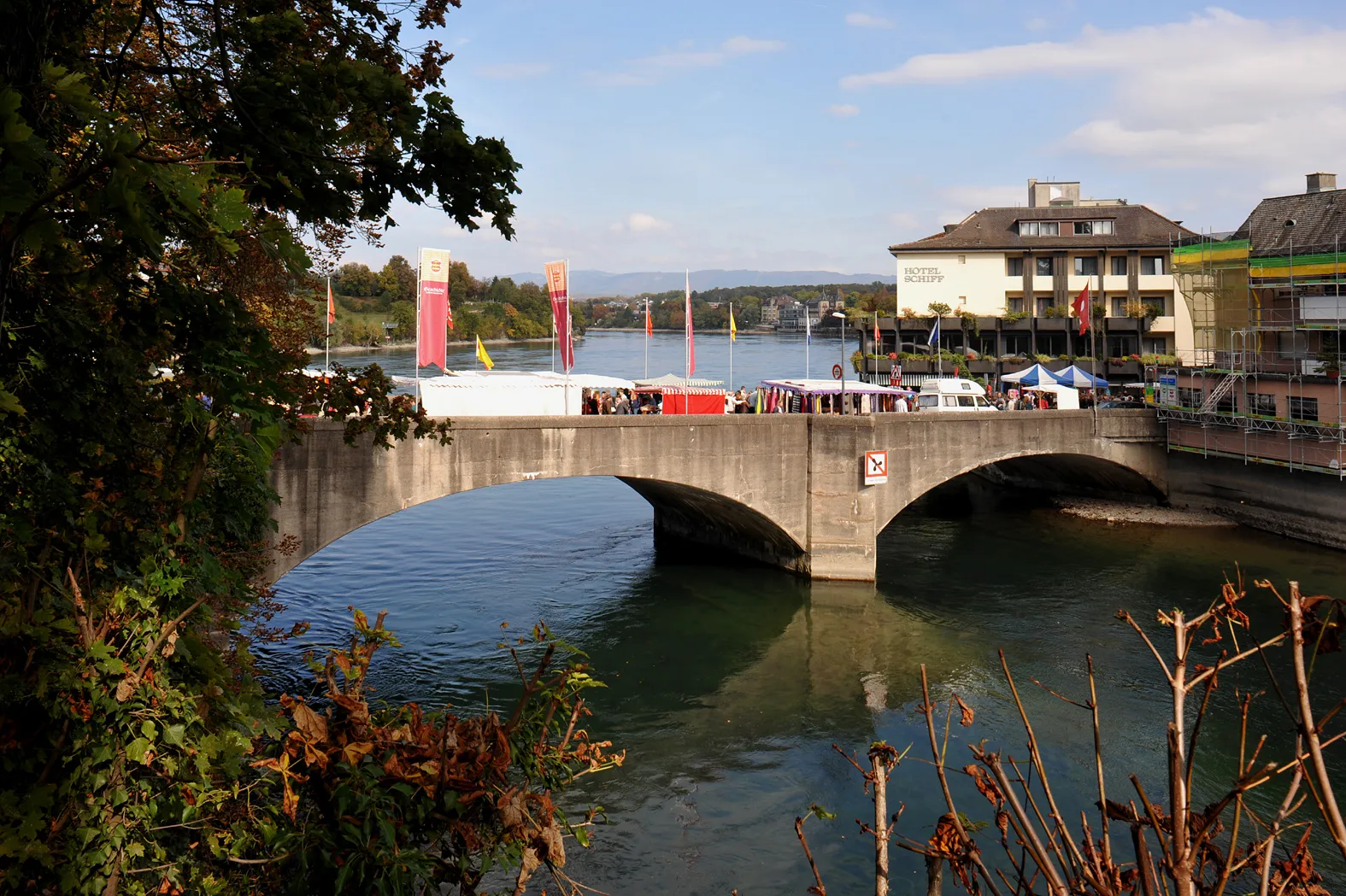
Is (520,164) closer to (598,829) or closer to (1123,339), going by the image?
(598,829)

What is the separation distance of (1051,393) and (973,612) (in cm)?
2103

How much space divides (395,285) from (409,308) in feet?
20.9

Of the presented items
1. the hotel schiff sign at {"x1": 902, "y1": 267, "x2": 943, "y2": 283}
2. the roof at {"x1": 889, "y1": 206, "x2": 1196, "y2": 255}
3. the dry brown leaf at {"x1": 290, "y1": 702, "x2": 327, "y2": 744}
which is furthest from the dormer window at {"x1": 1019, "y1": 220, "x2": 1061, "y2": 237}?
the dry brown leaf at {"x1": 290, "y1": 702, "x2": 327, "y2": 744}

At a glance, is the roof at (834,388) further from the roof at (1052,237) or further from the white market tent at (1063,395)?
the roof at (1052,237)

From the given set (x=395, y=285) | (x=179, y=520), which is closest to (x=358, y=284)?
(x=395, y=285)

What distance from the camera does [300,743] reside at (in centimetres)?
729

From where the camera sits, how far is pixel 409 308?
113250 millimetres

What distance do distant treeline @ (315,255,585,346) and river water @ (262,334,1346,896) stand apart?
5584cm

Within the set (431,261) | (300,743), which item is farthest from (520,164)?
(431,261)

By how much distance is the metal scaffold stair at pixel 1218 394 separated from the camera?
44.4 metres

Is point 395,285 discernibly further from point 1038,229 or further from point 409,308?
point 1038,229

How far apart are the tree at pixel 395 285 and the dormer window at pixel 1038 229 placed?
6520cm

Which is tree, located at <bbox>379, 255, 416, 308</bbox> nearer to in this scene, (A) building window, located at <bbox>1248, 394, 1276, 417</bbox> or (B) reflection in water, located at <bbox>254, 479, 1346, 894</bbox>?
(B) reflection in water, located at <bbox>254, 479, 1346, 894</bbox>

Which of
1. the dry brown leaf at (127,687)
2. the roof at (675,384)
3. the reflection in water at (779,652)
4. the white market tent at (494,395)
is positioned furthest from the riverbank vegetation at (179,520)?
the roof at (675,384)
